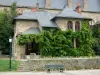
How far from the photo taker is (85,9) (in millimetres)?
52375

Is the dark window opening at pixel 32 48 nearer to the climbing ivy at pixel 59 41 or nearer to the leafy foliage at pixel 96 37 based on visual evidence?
the climbing ivy at pixel 59 41

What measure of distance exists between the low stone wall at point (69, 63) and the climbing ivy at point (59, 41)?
297 inches

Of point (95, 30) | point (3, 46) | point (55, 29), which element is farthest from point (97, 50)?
point (3, 46)

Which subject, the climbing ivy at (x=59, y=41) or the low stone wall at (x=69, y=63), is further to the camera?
the climbing ivy at (x=59, y=41)

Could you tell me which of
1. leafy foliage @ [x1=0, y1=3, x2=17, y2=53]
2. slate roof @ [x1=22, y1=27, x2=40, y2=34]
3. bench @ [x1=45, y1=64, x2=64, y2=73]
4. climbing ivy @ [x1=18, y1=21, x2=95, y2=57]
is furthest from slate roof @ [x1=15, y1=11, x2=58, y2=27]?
bench @ [x1=45, y1=64, x2=64, y2=73]

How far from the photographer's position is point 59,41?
31.8m

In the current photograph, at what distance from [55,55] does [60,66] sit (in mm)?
10410

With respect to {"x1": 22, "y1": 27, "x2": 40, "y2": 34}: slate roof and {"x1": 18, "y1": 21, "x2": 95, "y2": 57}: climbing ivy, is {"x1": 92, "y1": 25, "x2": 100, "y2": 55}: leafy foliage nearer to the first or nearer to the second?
{"x1": 18, "y1": 21, "x2": 95, "y2": 57}: climbing ivy

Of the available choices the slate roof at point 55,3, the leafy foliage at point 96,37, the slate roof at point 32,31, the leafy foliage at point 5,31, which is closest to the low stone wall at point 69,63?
the slate roof at point 32,31

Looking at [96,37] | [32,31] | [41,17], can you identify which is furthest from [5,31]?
[96,37]

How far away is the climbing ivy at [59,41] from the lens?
31344 mm

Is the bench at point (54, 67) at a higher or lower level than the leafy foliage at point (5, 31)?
lower

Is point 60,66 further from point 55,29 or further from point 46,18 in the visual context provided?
point 46,18

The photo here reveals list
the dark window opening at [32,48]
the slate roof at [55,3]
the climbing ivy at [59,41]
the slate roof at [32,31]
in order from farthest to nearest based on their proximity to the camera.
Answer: the slate roof at [55,3] < the dark window opening at [32,48] < the slate roof at [32,31] < the climbing ivy at [59,41]
